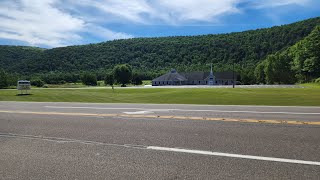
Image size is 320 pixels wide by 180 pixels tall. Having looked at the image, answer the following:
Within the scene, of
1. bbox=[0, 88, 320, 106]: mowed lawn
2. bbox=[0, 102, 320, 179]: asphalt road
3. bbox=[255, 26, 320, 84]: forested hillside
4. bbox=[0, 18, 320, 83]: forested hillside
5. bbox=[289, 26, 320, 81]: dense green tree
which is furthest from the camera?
bbox=[0, 18, 320, 83]: forested hillside

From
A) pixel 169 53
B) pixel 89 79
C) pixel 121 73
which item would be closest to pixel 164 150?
pixel 121 73

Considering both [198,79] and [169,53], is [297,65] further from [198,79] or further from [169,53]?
[169,53]

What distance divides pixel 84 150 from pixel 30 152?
122cm

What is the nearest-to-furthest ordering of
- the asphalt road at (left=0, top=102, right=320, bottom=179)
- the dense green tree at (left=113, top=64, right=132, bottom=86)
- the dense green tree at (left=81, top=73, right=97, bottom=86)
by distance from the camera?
the asphalt road at (left=0, top=102, right=320, bottom=179)
the dense green tree at (left=113, top=64, right=132, bottom=86)
the dense green tree at (left=81, top=73, right=97, bottom=86)

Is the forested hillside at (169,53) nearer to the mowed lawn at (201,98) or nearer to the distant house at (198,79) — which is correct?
the distant house at (198,79)

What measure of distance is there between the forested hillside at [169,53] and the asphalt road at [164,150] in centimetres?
15651

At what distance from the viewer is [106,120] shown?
1255cm

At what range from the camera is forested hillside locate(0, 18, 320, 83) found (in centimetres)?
16900

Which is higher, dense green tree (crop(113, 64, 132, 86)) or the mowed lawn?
dense green tree (crop(113, 64, 132, 86))

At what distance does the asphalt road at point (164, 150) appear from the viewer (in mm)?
5855

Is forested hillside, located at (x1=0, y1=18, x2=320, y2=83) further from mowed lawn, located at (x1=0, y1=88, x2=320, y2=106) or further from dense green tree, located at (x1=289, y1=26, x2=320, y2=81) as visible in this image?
mowed lawn, located at (x1=0, y1=88, x2=320, y2=106)

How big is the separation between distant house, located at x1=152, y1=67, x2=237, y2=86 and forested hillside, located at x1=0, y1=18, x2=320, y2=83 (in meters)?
29.4

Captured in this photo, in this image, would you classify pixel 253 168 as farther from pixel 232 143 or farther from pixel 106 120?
pixel 106 120

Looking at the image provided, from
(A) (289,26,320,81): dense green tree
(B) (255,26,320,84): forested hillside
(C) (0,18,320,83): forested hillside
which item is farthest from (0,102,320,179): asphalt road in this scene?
(C) (0,18,320,83): forested hillside
